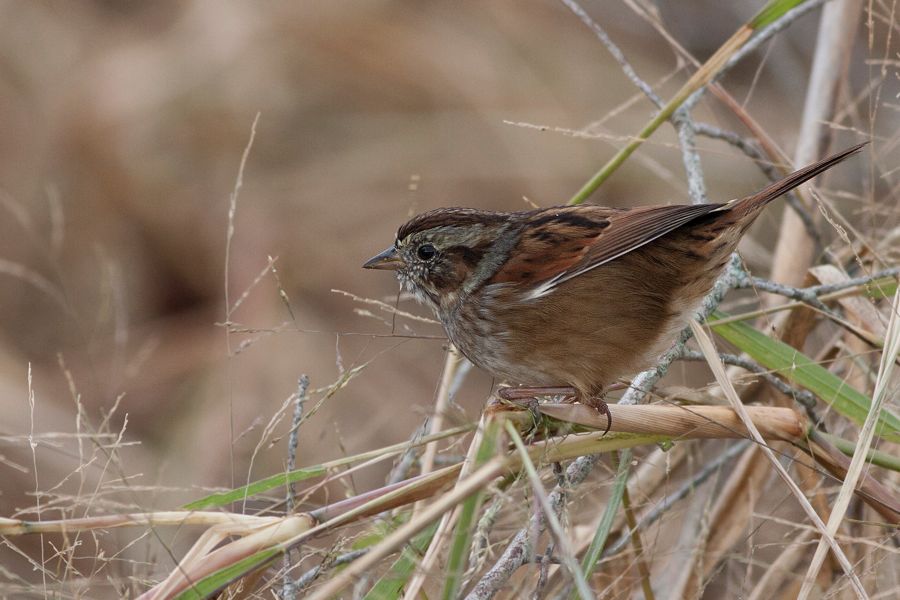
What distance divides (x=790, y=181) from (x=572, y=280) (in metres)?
0.56

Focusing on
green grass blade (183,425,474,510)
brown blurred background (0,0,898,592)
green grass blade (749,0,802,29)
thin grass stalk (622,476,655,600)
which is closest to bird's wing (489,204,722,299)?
green grass blade (749,0,802,29)

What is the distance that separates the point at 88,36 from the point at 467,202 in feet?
9.16

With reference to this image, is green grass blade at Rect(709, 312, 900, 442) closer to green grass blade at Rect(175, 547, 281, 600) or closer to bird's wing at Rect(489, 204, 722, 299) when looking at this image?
bird's wing at Rect(489, 204, 722, 299)

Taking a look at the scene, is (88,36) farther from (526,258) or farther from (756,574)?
(756,574)

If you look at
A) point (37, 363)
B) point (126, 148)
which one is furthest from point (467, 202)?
point (37, 363)

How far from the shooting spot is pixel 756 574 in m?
2.70

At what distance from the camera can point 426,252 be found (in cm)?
274

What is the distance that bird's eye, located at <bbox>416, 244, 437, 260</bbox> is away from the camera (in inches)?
107

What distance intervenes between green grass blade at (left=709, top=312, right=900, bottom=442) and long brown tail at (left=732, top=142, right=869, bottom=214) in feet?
0.95

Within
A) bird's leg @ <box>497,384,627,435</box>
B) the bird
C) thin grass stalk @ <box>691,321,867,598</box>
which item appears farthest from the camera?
the bird

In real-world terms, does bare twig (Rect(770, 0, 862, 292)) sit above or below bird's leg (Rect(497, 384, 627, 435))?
above

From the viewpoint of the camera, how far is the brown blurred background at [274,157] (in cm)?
622

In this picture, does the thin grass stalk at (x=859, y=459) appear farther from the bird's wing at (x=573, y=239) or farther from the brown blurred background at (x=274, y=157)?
the brown blurred background at (x=274, y=157)

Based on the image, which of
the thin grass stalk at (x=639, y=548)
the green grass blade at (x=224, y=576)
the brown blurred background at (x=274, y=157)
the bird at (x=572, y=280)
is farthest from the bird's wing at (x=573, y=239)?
the brown blurred background at (x=274, y=157)
